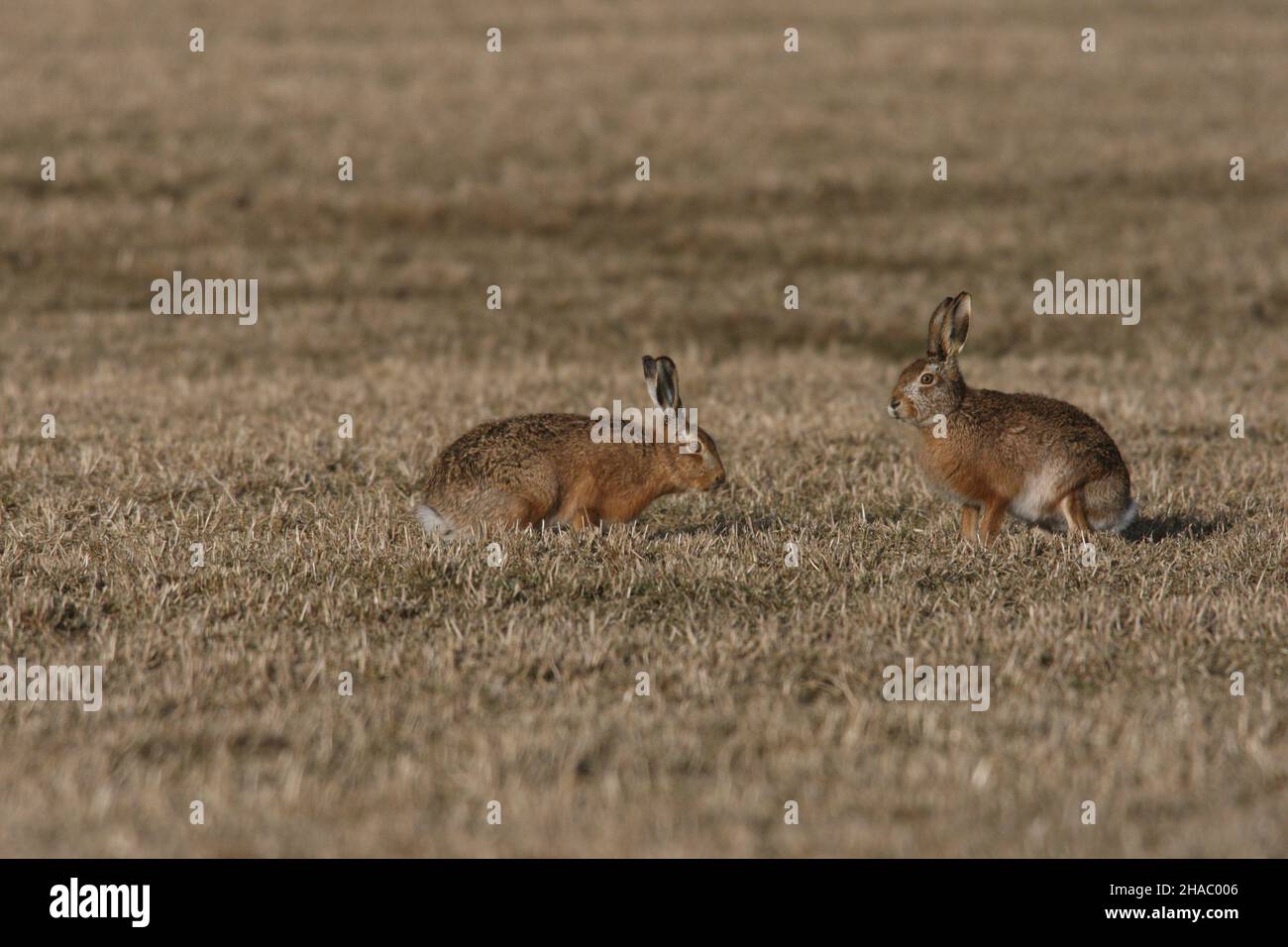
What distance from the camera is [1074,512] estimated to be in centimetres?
906

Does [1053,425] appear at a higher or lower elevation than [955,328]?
lower

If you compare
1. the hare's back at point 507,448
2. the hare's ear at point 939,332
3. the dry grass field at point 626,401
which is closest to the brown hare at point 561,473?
the hare's back at point 507,448

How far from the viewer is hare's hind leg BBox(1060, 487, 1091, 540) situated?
29.6 feet

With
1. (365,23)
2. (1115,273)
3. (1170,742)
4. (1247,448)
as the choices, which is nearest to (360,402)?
(1247,448)

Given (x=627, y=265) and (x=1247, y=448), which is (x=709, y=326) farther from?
(x=1247, y=448)

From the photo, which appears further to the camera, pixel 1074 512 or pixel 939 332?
pixel 939 332

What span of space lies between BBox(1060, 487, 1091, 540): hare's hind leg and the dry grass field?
0.83 ft

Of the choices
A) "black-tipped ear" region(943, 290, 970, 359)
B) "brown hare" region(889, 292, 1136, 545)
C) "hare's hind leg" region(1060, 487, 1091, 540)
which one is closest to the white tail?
"brown hare" region(889, 292, 1136, 545)

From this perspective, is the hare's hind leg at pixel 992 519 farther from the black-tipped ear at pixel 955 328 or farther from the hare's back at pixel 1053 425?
the black-tipped ear at pixel 955 328

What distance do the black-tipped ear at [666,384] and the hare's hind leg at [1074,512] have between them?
7.79 ft

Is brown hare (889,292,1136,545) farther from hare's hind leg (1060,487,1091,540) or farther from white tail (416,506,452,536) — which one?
white tail (416,506,452,536)

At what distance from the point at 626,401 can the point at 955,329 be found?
20.8 feet

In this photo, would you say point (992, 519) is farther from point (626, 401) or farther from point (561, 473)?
point (626, 401)

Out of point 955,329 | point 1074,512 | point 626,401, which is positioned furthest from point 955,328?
point 626,401
